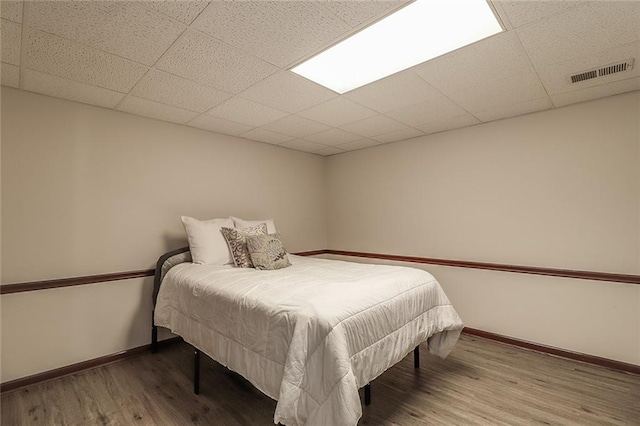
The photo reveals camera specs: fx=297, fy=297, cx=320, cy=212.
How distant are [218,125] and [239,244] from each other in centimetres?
140

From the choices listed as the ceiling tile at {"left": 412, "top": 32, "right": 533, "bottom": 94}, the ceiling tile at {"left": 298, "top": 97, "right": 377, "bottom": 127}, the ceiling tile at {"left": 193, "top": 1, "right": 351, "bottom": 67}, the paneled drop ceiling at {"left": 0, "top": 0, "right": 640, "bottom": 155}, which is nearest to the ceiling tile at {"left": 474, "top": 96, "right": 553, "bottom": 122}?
the paneled drop ceiling at {"left": 0, "top": 0, "right": 640, "bottom": 155}

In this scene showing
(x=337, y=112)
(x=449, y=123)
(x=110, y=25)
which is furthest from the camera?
(x=449, y=123)

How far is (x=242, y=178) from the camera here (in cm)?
383

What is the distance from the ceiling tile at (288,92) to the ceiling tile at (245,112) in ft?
0.35

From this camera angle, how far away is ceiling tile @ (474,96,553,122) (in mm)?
2684

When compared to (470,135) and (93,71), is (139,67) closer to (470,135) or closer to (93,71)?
(93,71)

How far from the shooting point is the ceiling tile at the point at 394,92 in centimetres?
224

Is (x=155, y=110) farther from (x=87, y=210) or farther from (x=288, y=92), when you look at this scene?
(x=288, y=92)

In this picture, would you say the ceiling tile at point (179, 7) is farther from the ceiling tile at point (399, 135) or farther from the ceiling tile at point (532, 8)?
the ceiling tile at point (399, 135)

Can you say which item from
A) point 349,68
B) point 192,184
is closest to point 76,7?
point 349,68

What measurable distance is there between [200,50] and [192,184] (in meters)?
1.83

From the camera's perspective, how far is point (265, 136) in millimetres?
3750

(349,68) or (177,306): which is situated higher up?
(349,68)

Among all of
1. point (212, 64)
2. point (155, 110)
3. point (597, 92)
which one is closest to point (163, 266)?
point (155, 110)
